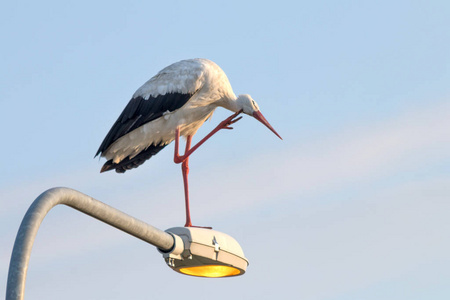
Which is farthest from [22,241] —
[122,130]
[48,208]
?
[122,130]

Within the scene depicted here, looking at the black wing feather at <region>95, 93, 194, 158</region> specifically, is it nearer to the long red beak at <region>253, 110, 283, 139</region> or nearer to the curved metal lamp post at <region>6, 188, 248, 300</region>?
the long red beak at <region>253, 110, 283, 139</region>

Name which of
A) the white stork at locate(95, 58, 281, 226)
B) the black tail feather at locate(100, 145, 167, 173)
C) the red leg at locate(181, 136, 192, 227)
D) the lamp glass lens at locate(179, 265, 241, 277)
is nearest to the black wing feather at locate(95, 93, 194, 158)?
the white stork at locate(95, 58, 281, 226)

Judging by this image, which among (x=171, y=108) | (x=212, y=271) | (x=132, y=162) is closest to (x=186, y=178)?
(x=132, y=162)

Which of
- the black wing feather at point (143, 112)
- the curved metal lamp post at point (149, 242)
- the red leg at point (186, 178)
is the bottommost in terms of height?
the curved metal lamp post at point (149, 242)

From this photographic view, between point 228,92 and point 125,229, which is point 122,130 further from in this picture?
point 125,229

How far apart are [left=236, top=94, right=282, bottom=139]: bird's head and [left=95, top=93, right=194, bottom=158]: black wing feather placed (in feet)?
2.27

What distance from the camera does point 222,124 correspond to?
32.8 ft

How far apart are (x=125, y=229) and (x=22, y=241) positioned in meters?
1.13

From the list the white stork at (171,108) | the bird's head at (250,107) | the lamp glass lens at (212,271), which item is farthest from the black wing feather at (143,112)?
the lamp glass lens at (212,271)

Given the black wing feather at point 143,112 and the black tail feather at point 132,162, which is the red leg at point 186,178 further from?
the black wing feather at point 143,112

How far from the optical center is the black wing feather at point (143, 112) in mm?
11430

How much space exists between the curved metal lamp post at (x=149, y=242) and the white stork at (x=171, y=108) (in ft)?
15.0

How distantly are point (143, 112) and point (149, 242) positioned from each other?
5.79m

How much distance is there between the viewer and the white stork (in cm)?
1150
